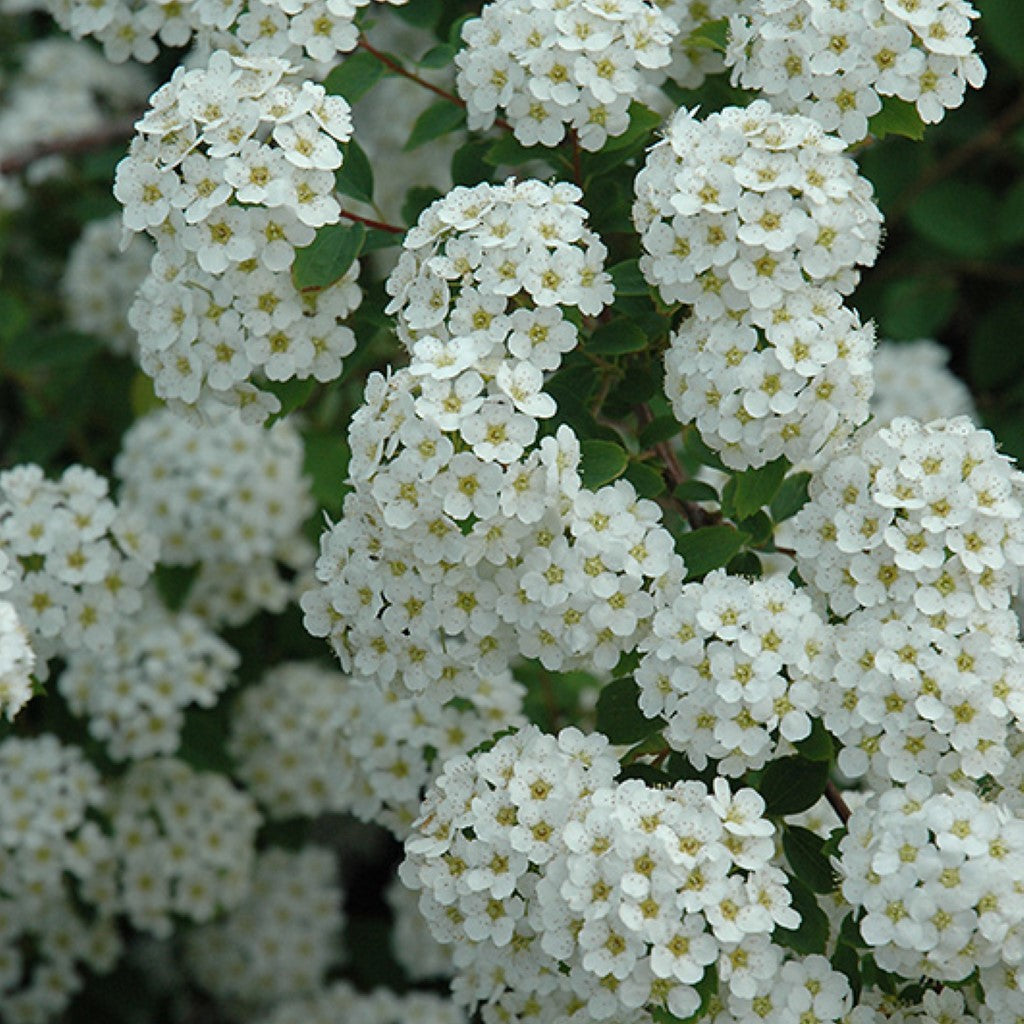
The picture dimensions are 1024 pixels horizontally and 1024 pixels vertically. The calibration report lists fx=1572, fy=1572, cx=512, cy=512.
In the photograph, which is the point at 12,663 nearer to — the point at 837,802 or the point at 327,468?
the point at 837,802

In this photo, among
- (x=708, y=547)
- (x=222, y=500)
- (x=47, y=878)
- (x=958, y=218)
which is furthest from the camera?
(x=958, y=218)

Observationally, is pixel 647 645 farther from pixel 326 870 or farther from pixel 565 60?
pixel 326 870

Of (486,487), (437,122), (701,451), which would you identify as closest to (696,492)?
(701,451)

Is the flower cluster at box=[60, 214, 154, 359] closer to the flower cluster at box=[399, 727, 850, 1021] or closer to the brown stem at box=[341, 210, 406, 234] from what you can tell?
the brown stem at box=[341, 210, 406, 234]

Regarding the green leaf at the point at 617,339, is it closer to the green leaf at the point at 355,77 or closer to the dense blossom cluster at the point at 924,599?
the dense blossom cluster at the point at 924,599

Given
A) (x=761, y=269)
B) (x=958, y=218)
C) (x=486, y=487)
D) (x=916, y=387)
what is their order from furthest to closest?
(x=958, y=218)
(x=916, y=387)
(x=761, y=269)
(x=486, y=487)

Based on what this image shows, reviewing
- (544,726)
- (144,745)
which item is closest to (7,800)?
(144,745)
